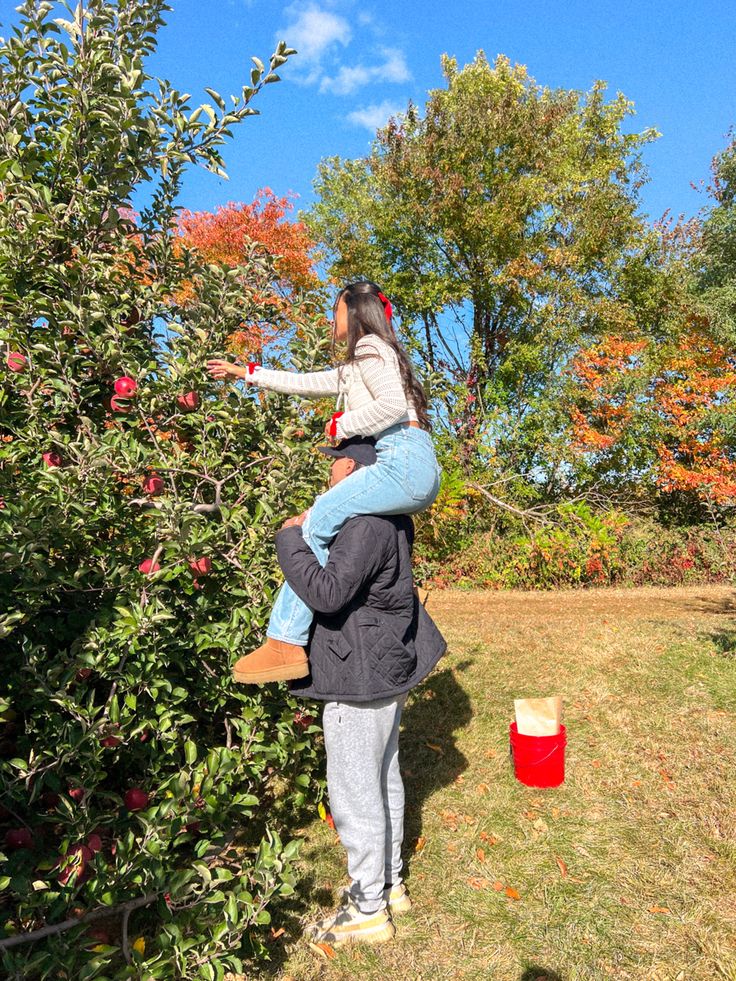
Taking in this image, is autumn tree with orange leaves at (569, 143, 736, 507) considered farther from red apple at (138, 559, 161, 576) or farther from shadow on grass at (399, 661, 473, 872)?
red apple at (138, 559, 161, 576)

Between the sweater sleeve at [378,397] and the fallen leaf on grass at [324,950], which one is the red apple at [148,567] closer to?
the sweater sleeve at [378,397]

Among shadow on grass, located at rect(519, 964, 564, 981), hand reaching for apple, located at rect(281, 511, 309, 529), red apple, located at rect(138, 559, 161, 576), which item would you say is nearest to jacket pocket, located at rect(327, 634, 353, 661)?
hand reaching for apple, located at rect(281, 511, 309, 529)

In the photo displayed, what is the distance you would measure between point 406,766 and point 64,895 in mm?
2538

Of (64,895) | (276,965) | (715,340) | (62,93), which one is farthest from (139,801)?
(715,340)

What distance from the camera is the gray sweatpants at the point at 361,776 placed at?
8.63ft

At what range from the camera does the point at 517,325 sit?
53.7 ft

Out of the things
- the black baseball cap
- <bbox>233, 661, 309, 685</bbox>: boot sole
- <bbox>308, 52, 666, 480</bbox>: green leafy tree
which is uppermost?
<bbox>308, 52, 666, 480</bbox>: green leafy tree

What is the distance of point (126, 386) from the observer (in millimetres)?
2775

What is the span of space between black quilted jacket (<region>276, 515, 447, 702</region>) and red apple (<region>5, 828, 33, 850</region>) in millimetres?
1076

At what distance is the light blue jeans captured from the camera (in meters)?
2.47

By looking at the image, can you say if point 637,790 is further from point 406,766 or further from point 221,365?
point 221,365

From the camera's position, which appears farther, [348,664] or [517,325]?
[517,325]

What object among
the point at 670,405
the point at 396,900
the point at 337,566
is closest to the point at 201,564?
the point at 337,566

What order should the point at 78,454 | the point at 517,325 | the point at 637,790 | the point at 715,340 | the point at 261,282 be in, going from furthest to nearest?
the point at 517,325 → the point at 715,340 → the point at 637,790 → the point at 261,282 → the point at 78,454
